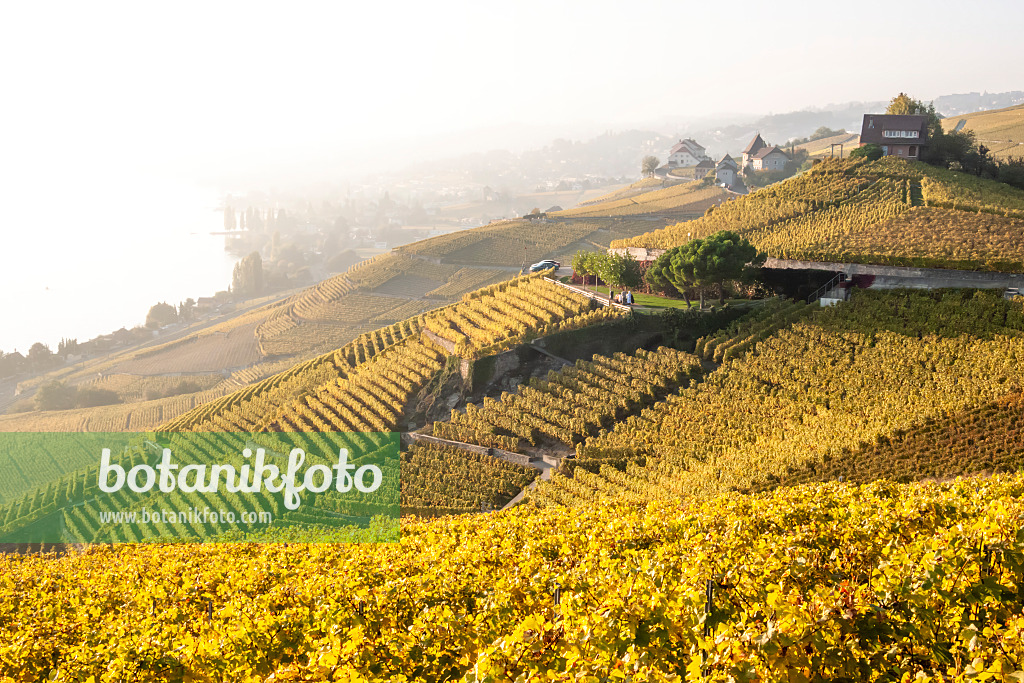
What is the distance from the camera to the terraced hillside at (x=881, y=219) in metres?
27.9

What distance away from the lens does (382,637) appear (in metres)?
8.15

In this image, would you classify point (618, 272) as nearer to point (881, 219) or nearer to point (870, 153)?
point (881, 219)

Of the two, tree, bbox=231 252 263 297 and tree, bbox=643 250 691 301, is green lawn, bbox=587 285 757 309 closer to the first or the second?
tree, bbox=643 250 691 301

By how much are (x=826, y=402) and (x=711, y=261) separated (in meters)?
9.96

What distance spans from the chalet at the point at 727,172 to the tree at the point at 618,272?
54.9m

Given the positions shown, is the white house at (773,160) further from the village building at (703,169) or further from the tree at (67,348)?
the tree at (67,348)

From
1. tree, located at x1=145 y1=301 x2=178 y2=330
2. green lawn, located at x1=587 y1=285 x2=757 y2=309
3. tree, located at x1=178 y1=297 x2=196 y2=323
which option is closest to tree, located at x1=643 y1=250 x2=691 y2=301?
green lawn, located at x1=587 y1=285 x2=757 y2=309

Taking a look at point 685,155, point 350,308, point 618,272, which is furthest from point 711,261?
point 685,155

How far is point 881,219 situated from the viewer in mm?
34938

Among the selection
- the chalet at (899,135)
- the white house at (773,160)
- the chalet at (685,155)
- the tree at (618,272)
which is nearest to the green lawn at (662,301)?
the tree at (618,272)

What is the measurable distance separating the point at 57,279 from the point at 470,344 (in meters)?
177

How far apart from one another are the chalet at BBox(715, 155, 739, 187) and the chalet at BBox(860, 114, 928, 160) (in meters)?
38.7

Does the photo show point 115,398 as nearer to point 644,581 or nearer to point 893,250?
point 893,250

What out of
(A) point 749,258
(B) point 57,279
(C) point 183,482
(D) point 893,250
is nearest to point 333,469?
(C) point 183,482
